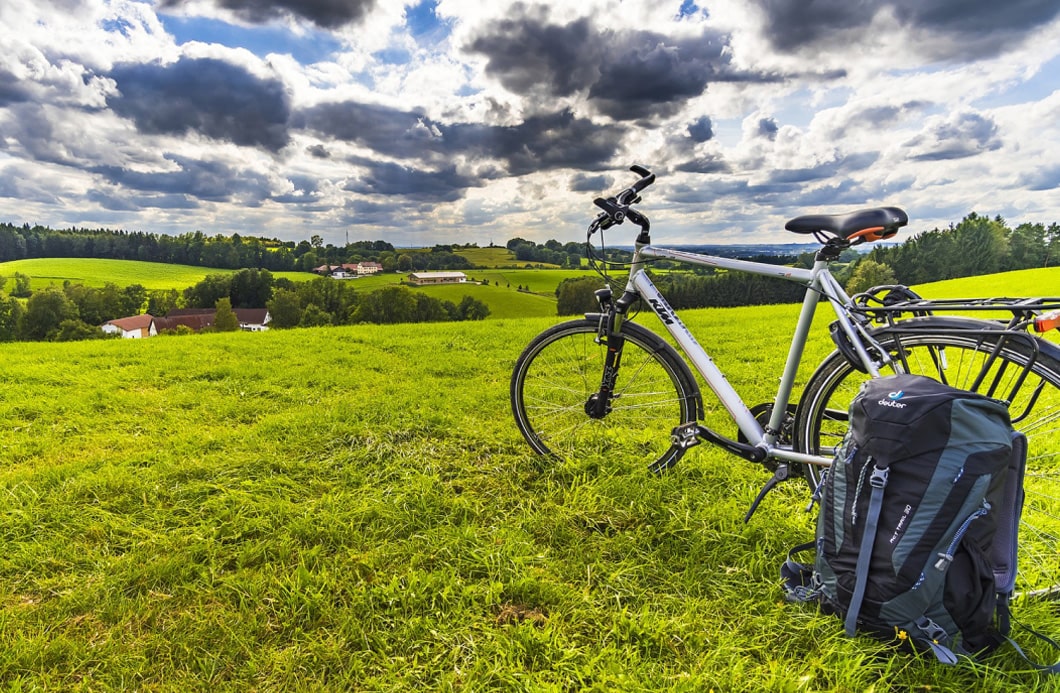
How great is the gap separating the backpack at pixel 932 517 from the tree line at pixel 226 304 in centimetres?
1601

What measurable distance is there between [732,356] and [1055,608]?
5.33 m

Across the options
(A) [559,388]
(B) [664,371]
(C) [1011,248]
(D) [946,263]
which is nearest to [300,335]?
(A) [559,388]

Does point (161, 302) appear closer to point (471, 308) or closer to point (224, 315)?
point (224, 315)

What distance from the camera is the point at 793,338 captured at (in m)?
2.96

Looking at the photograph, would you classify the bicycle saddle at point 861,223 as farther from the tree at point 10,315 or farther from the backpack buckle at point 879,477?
the tree at point 10,315

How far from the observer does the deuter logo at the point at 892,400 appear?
1835 mm

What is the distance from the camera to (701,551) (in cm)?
247

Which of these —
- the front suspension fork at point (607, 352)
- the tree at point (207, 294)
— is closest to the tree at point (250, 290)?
the tree at point (207, 294)

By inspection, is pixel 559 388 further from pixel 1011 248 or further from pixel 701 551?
pixel 1011 248

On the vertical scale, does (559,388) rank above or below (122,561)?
above

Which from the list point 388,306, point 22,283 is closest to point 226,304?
point 388,306

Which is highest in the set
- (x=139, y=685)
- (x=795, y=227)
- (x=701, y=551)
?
(x=795, y=227)

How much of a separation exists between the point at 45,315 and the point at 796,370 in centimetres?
3469

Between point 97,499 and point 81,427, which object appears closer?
point 97,499
